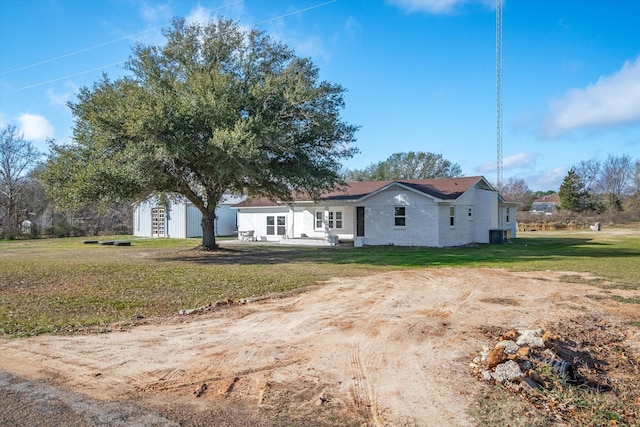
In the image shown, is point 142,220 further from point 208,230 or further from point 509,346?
point 509,346

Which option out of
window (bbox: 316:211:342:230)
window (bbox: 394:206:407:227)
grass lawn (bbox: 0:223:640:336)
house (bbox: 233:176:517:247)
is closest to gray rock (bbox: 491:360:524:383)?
grass lawn (bbox: 0:223:640:336)

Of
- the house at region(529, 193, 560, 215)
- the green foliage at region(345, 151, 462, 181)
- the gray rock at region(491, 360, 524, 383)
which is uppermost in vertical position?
the green foliage at region(345, 151, 462, 181)

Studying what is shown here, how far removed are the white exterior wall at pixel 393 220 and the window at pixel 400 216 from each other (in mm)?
152

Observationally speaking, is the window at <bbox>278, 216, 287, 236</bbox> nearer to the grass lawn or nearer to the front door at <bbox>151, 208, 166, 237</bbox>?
the grass lawn

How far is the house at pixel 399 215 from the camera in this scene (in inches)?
943

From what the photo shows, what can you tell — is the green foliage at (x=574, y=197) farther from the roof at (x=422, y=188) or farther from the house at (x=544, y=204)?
the roof at (x=422, y=188)

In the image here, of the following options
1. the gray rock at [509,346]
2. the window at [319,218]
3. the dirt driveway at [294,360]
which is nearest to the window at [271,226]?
the window at [319,218]

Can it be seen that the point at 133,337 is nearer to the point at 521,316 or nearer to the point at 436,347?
the point at 436,347

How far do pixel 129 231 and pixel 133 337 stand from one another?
1554 inches

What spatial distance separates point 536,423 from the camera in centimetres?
388

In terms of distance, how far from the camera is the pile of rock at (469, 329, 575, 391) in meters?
4.70

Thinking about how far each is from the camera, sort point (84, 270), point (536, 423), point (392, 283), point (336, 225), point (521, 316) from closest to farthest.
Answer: point (536, 423) → point (521, 316) → point (392, 283) → point (84, 270) → point (336, 225)

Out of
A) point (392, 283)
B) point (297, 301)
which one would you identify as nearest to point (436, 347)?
point (297, 301)

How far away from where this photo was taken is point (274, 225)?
30.1 metres
